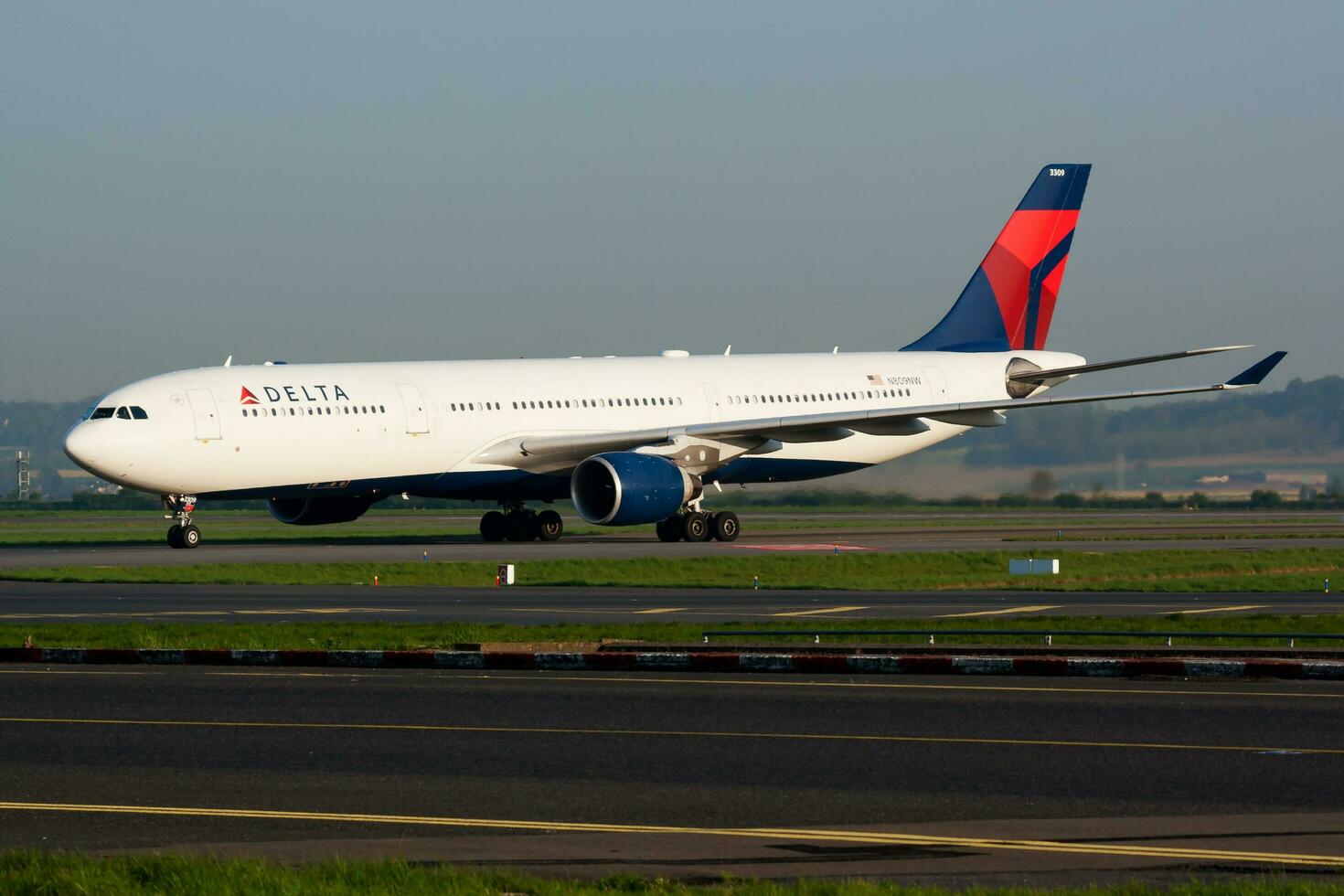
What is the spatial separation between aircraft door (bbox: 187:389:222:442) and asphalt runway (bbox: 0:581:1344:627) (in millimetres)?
8024

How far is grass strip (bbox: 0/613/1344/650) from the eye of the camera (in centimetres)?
2031

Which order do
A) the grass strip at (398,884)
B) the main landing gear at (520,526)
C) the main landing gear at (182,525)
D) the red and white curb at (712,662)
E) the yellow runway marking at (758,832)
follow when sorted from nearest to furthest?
the grass strip at (398,884)
the yellow runway marking at (758,832)
the red and white curb at (712,662)
the main landing gear at (182,525)
the main landing gear at (520,526)

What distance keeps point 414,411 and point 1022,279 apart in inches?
851

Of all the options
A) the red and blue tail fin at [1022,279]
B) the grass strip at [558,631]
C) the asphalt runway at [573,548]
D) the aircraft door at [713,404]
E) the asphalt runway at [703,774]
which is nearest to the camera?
the asphalt runway at [703,774]

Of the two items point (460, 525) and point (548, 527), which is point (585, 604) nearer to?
point (548, 527)

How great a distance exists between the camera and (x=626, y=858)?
9.25 m

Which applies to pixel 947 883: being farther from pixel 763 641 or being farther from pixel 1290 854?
pixel 763 641

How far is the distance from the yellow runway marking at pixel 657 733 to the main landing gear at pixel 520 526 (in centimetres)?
3093

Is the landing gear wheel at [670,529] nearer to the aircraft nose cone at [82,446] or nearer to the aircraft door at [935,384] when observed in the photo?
the aircraft door at [935,384]

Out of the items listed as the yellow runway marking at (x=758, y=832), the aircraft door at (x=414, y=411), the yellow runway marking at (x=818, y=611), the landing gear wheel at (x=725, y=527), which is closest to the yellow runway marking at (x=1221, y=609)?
the yellow runway marking at (x=818, y=611)

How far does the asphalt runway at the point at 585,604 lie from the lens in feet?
80.4

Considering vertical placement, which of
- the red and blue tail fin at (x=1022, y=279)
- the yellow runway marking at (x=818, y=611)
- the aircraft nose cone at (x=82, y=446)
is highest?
the red and blue tail fin at (x=1022, y=279)

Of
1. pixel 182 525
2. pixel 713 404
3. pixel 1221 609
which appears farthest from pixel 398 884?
pixel 713 404

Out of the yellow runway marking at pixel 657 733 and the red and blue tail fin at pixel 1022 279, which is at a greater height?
the red and blue tail fin at pixel 1022 279
